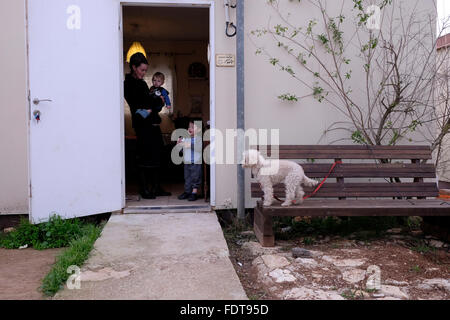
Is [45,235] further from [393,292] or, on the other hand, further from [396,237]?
[396,237]

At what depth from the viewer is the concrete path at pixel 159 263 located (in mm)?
3029

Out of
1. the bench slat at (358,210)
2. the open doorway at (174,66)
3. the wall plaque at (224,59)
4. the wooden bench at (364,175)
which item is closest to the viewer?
the bench slat at (358,210)

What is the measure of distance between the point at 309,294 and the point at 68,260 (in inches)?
81.6

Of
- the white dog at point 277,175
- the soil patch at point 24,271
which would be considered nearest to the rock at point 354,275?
the white dog at point 277,175

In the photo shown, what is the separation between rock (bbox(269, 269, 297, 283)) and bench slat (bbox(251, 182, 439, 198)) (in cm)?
127

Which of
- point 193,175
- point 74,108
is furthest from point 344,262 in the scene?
point 74,108

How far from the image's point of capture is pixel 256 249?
423 centimetres

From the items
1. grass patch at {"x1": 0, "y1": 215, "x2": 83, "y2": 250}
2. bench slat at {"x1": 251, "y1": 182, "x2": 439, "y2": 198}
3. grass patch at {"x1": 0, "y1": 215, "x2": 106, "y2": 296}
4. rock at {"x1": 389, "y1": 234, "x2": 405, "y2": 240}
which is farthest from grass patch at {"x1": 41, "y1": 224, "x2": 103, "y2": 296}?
rock at {"x1": 389, "y1": 234, "x2": 405, "y2": 240}

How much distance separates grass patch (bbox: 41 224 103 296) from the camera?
11.1ft

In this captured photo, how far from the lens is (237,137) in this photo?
16.9ft

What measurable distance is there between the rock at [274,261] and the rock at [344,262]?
0.41 metres

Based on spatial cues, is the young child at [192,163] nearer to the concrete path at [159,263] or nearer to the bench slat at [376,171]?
the concrete path at [159,263]

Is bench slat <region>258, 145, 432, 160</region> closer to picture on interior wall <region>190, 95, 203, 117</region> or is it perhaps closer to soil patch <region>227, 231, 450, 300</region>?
soil patch <region>227, 231, 450, 300</region>
